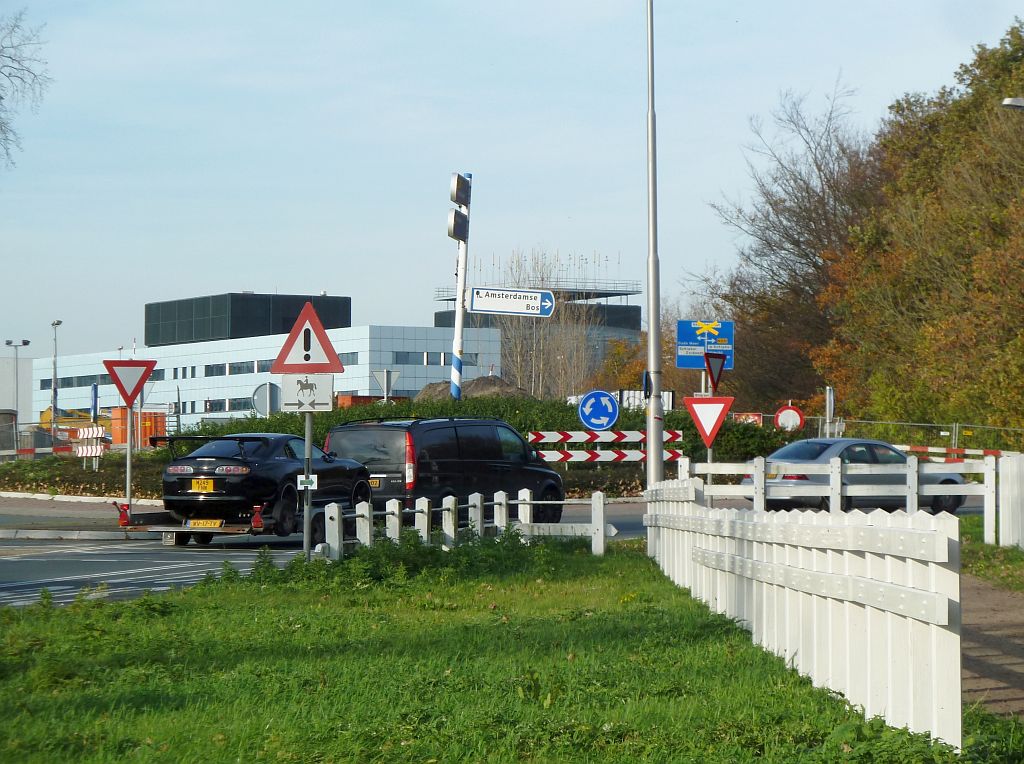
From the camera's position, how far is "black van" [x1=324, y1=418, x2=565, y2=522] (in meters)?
20.8

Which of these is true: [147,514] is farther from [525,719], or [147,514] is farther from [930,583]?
[930,583]

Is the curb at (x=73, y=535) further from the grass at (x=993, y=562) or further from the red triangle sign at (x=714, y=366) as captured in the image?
the grass at (x=993, y=562)

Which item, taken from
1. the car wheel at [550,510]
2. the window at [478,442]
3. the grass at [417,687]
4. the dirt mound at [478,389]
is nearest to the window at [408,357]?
the dirt mound at [478,389]

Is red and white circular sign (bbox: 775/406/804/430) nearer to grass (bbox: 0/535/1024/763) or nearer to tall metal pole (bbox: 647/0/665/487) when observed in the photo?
tall metal pole (bbox: 647/0/665/487)

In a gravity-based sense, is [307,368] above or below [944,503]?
above

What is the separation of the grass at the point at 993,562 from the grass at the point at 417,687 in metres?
4.19

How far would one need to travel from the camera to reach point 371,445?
21.3 meters

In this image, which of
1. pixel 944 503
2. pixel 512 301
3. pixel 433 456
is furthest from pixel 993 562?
pixel 512 301

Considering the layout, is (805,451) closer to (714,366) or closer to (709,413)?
(714,366)

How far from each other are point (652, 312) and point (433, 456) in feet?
14.3

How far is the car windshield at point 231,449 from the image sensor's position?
19.9 metres

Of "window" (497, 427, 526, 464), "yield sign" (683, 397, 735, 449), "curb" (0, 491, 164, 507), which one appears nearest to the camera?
"yield sign" (683, 397, 735, 449)

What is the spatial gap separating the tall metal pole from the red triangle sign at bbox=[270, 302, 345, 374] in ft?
23.6

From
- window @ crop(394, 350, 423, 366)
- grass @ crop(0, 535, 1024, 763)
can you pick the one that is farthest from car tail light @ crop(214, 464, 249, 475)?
window @ crop(394, 350, 423, 366)
